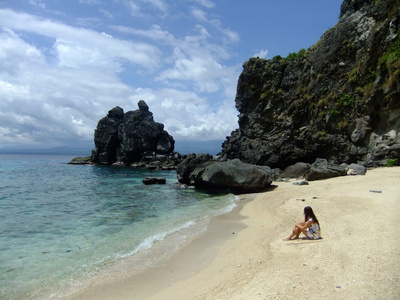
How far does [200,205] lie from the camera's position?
21.6 m

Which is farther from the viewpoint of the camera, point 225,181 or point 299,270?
point 225,181

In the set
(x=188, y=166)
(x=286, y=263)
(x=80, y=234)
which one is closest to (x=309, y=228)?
(x=286, y=263)

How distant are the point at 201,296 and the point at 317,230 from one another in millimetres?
5111

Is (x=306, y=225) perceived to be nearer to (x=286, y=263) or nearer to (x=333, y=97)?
(x=286, y=263)

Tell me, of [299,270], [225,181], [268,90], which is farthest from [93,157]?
[299,270]

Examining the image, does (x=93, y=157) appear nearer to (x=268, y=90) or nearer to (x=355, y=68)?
(x=268, y=90)

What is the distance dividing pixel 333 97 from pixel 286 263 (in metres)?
33.9

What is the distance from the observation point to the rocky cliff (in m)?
29.8

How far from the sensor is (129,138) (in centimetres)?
8900

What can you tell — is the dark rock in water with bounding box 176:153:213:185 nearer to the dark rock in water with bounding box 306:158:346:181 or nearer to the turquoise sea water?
the turquoise sea water

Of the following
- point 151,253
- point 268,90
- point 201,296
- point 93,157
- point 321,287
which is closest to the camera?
point 321,287

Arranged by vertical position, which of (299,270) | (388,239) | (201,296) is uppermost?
(388,239)

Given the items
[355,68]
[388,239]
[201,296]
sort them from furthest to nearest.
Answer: [355,68], [388,239], [201,296]

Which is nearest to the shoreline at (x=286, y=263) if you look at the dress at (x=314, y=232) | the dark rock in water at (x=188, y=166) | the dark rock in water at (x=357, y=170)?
the dress at (x=314, y=232)
